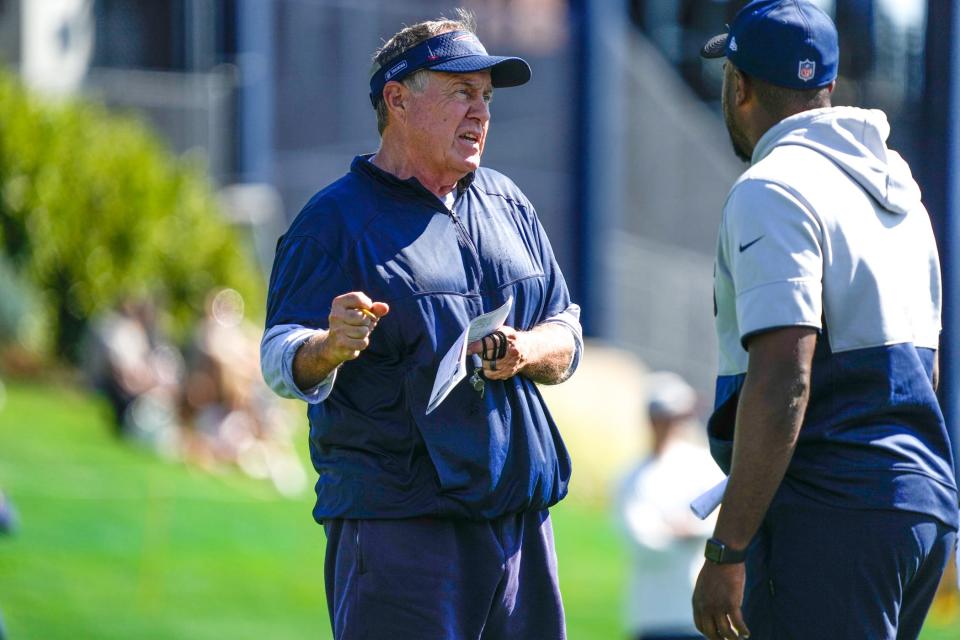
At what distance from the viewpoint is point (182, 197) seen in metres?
18.1

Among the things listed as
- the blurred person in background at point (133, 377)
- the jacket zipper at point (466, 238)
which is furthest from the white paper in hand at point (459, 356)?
the blurred person in background at point (133, 377)

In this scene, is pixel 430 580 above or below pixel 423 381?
below

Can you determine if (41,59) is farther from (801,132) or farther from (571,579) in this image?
(801,132)

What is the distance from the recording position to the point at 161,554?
1005cm

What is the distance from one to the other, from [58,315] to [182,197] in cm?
243

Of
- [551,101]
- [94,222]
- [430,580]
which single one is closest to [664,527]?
[430,580]

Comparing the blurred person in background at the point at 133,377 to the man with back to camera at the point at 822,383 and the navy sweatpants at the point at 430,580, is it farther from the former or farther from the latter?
the man with back to camera at the point at 822,383

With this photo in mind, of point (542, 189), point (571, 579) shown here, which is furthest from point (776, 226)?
point (542, 189)

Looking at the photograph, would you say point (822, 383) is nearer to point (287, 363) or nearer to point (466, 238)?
point (466, 238)

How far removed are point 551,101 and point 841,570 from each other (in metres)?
23.7

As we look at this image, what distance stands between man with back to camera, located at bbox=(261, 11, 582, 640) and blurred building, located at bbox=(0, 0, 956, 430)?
1527 cm

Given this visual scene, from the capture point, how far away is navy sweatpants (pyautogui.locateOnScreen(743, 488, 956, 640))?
10.8 ft

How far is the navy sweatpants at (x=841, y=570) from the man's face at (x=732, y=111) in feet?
2.84

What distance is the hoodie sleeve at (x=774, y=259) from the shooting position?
3.21 meters
